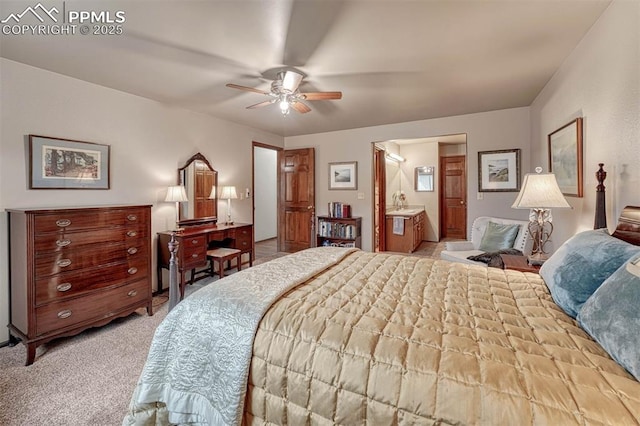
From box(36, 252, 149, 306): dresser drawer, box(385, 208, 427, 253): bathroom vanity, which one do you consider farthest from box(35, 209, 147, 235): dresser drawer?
box(385, 208, 427, 253): bathroom vanity

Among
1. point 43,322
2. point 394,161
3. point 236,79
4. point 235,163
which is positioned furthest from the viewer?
point 394,161

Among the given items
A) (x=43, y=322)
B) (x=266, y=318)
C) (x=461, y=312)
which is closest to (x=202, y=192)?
(x=43, y=322)

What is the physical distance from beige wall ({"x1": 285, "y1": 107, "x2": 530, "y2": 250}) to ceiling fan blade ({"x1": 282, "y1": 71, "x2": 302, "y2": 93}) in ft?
8.45

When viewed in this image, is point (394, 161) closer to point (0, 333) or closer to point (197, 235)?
point (197, 235)

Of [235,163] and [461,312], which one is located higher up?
[235,163]

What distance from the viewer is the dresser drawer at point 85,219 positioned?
88.0 inches

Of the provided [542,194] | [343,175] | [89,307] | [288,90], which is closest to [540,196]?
[542,194]

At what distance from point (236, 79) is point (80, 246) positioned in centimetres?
207

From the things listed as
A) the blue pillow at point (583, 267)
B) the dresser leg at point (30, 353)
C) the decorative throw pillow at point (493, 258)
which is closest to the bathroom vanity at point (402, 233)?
the decorative throw pillow at point (493, 258)

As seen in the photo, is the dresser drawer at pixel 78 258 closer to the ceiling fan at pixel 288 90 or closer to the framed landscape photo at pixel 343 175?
the ceiling fan at pixel 288 90

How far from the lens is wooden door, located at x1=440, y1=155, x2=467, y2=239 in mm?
7102

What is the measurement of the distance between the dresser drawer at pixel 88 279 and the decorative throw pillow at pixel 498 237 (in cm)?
390

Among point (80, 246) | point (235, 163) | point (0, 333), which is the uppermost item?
point (235, 163)

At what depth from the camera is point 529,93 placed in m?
3.43
